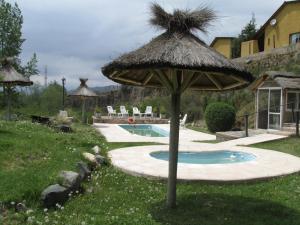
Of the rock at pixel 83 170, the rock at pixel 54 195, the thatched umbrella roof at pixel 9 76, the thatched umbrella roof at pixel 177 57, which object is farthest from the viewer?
the thatched umbrella roof at pixel 9 76

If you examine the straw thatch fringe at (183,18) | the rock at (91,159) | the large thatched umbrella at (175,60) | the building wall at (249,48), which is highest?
the building wall at (249,48)

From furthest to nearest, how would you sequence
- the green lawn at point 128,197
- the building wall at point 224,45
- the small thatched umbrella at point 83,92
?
the building wall at point 224,45 → the small thatched umbrella at point 83,92 → the green lawn at point 128,197

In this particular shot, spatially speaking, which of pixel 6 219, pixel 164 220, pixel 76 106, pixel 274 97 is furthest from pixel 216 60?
pixel 76 106

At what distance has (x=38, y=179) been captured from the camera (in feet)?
24.8

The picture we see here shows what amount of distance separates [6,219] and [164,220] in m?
2.47

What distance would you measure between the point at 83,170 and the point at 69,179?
109 centimetres

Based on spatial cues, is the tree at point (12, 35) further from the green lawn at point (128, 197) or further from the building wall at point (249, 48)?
the green lawn at point (128, 197)

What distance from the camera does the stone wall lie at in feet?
87.9

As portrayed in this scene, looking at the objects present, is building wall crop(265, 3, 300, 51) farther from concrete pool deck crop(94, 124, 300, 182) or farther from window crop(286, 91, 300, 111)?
concrete pool deck crop(94, 124, 300, 182)

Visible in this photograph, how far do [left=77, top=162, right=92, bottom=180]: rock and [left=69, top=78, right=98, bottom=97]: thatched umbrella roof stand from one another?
65.0 ft

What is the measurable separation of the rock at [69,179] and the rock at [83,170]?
1.63ft

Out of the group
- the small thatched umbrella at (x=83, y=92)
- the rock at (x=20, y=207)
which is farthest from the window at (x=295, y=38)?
the rock at (x=20, y=207)

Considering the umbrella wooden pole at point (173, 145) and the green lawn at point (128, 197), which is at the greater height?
the umbrella wooden pole at point (173, 145)

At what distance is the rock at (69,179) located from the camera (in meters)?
7.53
